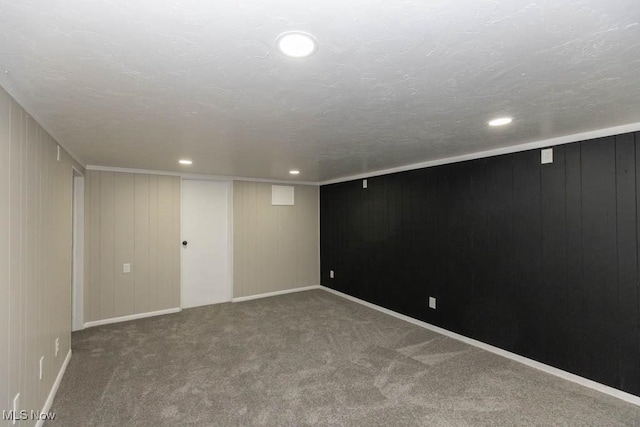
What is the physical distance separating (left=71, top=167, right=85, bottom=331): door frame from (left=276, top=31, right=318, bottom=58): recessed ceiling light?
4.00 meters

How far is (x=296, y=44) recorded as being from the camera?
1212mm

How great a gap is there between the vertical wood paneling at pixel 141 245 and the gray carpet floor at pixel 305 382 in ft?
1.60

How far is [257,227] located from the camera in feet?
17.8

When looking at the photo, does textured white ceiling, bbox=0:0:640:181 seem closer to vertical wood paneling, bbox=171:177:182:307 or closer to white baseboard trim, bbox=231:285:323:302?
vertical wood paneling, bbox=171:177:182:307

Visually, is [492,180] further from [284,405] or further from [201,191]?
[201,191]

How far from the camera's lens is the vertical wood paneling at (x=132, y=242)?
13.3 feet

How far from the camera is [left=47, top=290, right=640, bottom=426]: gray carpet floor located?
216 cm

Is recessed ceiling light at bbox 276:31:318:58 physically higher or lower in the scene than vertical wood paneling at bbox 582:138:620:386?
higher

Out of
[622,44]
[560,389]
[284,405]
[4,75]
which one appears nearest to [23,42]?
[4,75]

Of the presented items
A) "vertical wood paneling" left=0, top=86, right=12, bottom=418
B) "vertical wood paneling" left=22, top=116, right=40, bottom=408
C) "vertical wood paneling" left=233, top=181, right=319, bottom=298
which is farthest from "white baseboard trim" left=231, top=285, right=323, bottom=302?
"vertical wood paneling" left=0, top=86, right=12, bottom=418

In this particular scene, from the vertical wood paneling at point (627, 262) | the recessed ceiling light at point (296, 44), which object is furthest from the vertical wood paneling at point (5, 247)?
the vertical wood paneling at point (627, 262)

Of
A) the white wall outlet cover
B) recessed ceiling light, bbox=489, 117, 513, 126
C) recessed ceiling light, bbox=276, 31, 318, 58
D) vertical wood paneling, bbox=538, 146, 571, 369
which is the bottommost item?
vertical wood paneling, bbox=538, 146, 571, 369

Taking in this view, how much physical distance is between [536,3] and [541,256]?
8.60 feet

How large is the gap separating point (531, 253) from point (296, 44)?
3.02 m
